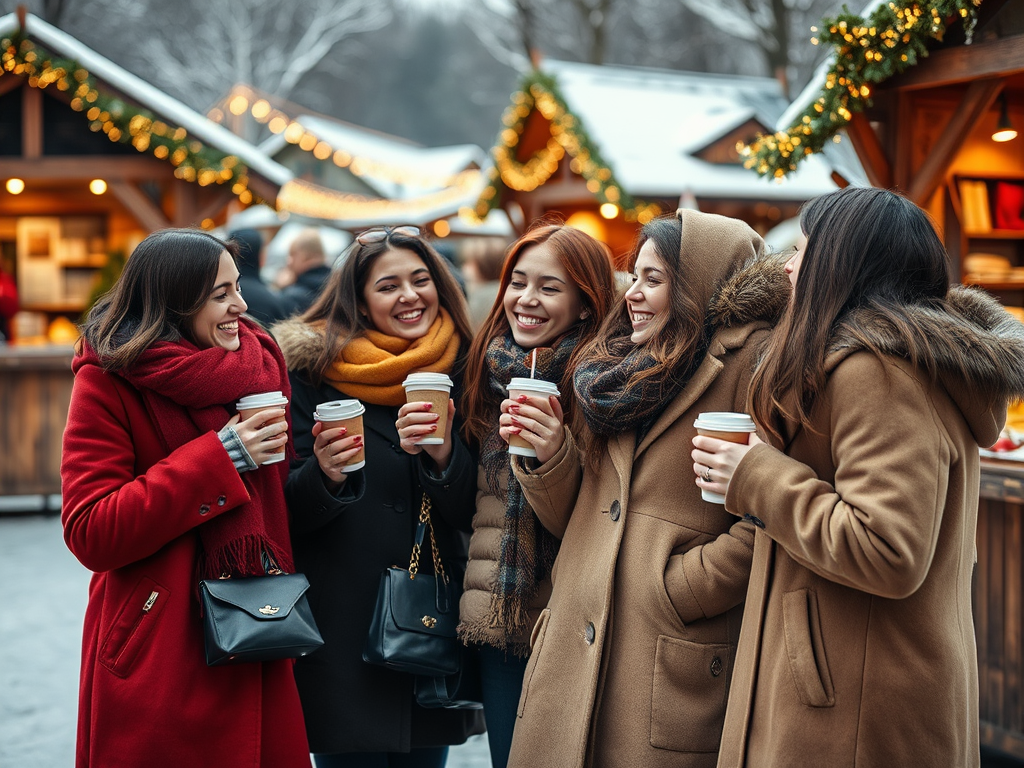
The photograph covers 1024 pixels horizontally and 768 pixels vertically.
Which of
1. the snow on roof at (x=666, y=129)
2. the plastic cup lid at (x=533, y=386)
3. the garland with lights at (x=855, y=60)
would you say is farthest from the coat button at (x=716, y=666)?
the snow on roof at (x=666, y=129)

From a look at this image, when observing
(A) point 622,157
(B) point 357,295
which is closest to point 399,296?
(B) point 357,295

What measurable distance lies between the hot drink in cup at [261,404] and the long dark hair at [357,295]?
1.66ft

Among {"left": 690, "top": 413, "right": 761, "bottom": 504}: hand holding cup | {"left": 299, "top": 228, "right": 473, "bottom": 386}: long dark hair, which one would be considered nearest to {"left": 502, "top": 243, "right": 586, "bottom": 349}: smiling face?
{"left": 299, "top": 228, "right": 473, "bottom": 386}: long dark hair

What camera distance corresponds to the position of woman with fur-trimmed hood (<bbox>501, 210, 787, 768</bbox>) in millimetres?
2361

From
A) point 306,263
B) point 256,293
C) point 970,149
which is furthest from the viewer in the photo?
point 306,263

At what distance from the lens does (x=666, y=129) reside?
42.4 ft

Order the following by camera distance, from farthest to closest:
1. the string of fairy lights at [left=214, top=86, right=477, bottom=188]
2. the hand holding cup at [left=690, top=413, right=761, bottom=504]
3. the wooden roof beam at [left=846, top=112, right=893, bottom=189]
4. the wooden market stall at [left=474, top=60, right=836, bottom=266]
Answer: the string of fairy lights at [left=214, top=86, right=477, bottom=188], the wooden market stall at [left=474, top=60, right=836, bottom=266], the wooden roof beam at [left=846, top=112, right=893, bottom=189], the hand holding cup at [left=690, top=413, right=761, bottom=504]

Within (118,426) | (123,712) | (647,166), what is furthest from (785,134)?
(647,166)

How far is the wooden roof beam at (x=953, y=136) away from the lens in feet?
16.6

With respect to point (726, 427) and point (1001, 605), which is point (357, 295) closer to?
point (726, 427)

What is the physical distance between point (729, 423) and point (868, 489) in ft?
1.11

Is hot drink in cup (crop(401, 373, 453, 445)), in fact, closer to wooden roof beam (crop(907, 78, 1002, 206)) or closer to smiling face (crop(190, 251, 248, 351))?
smiling face (crop(190, 251, 248, 351))

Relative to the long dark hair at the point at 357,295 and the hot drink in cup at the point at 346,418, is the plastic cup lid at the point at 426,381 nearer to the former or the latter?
the hot drink in cup at the point at 346,418

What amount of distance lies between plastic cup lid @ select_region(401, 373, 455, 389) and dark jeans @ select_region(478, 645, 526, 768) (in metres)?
0.81
